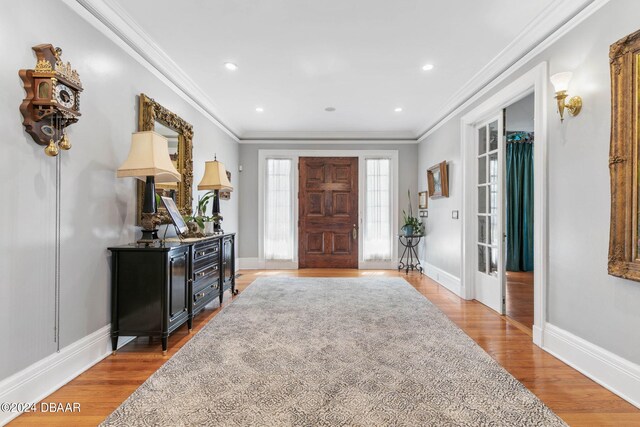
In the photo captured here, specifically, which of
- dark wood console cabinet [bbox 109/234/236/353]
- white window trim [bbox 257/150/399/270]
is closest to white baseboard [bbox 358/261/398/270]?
white window trim [bbox 257/150/399/270]

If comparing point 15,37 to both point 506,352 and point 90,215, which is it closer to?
point 90,215

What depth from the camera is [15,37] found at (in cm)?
172

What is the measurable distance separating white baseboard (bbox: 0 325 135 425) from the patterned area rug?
1.79 ft

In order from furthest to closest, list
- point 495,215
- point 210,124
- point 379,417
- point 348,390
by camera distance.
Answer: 1. point 210,124
2. point 495,215
3. point 348,390
4. point 379,417

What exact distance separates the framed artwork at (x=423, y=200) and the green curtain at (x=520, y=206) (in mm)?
1875

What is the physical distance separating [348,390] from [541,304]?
185 centimetres

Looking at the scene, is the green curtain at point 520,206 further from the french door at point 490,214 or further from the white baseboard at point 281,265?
the french door at point 490,214

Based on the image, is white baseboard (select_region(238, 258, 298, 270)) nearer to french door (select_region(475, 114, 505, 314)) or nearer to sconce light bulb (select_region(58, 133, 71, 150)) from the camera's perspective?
french door (select_region(475, 114, 505, 314))

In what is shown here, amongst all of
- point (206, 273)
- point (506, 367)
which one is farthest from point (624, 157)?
point (206, 273)

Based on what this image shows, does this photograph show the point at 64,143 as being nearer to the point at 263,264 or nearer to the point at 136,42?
the point at 136,42

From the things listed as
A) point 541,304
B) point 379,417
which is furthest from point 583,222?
point 379,417

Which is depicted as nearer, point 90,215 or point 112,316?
point 90,215

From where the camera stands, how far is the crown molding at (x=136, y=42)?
2250 mm

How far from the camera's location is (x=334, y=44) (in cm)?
294
